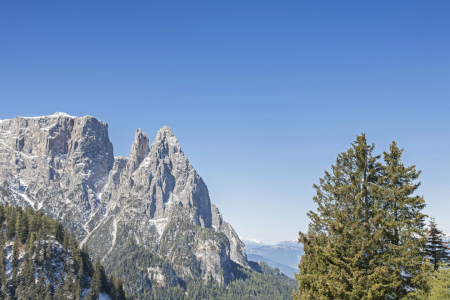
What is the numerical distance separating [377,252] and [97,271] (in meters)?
141

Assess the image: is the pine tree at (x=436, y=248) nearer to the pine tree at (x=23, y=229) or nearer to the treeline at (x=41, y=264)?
the treeline at (x=41, y=264)

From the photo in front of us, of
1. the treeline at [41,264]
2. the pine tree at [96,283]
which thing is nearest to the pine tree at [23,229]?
the treeline at [41,264]

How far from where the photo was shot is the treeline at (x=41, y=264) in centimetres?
11906

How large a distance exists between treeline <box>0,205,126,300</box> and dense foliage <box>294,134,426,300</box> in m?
115

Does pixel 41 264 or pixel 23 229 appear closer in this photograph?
pixel 41 264

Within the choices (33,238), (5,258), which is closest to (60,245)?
(33,238)

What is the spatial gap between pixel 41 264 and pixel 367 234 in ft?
431

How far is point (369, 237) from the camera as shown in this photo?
26641mm

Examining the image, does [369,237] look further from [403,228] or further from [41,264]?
[41,264]

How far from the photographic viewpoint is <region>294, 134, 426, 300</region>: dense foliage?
83.5ft

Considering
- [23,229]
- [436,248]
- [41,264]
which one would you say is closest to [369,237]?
[436,248]

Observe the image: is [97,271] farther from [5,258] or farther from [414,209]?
[414,209]

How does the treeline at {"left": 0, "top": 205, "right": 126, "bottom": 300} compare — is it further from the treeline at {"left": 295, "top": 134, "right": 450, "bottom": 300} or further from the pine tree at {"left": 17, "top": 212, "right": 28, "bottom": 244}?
the treeline at {"left": 295, "top": 134, "right": 450, "bottom": 300}

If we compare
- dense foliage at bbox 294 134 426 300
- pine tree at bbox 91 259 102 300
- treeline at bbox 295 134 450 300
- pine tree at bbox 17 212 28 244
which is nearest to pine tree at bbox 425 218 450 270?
treeline at bbox 295 134 450 300
